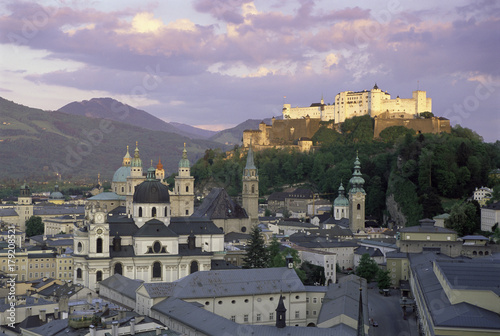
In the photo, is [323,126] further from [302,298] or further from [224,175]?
[302,298]

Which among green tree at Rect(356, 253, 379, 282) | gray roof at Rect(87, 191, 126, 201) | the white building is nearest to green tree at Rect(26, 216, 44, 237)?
gray roof at Rect(87, 191, 126, 201)

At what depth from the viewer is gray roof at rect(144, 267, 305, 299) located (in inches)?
2159

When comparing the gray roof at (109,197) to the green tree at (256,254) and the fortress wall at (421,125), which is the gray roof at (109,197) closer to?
the green tree at (256,254)

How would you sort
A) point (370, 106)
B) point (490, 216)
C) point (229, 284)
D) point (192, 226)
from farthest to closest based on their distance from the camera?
point (370, 106), point (490, 216), point (192, 226), point (229, 284)

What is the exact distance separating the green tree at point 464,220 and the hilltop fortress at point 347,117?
4525 centimetres

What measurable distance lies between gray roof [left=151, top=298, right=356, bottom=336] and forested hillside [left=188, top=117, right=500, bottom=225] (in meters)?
56.5

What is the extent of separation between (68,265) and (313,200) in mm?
59435

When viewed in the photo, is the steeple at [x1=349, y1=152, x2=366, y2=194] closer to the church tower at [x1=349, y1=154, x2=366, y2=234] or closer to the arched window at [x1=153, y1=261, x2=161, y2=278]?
the church tower at [x1=349, y1=154, x2=366, y2=234]

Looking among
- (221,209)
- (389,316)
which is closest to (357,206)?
(221,209)

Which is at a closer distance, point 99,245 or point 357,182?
point 99,245

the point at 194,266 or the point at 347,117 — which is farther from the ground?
the point at 347,117

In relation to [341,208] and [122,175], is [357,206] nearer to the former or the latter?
[341,208]

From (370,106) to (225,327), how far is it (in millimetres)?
104422

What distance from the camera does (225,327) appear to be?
4425 cm
